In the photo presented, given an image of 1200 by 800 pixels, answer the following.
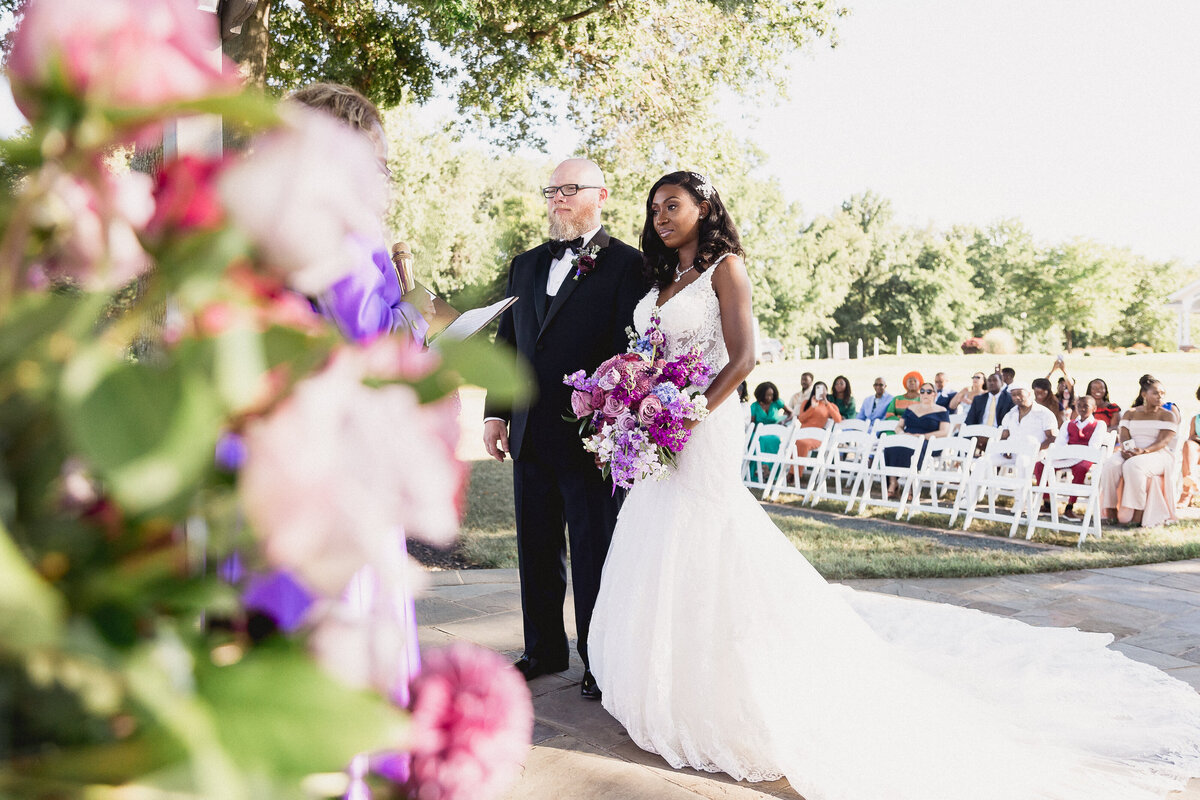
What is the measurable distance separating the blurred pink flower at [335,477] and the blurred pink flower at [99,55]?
16cm

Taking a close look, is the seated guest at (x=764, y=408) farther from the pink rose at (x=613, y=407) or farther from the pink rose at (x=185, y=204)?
the pink rose at (x=185, y=204)

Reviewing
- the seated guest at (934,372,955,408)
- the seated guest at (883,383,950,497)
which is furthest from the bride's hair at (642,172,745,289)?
the seated guest at (934,372,955,408)

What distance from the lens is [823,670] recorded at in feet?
12.0

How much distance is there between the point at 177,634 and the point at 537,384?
13.3 ft

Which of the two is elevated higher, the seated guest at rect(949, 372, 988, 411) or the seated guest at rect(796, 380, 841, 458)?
the seated guest at rect(949, 372, 988, 411)

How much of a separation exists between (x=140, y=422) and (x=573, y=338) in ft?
13.3

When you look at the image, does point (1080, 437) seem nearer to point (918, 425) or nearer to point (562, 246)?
point (918, 425)

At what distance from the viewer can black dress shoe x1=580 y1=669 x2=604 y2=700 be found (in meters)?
4.23

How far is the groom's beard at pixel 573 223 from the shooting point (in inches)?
172

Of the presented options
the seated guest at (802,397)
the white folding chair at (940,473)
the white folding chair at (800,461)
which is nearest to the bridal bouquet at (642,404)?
the white folding chair at (940,473)

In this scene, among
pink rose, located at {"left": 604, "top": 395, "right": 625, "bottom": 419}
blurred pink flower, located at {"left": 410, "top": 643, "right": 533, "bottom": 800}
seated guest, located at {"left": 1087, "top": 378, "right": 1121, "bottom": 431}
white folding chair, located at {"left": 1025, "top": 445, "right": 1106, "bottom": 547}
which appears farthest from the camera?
seated guest, located at {"left": 1087, "top": 378, "right": 1121, "bottom": 431}

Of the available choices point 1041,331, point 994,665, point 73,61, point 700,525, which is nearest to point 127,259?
point 73,61

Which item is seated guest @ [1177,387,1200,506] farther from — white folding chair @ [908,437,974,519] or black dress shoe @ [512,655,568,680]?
black dress shoe @ [512,655,568,680]

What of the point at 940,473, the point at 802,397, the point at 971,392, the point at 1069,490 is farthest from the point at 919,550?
the point at 971,392
